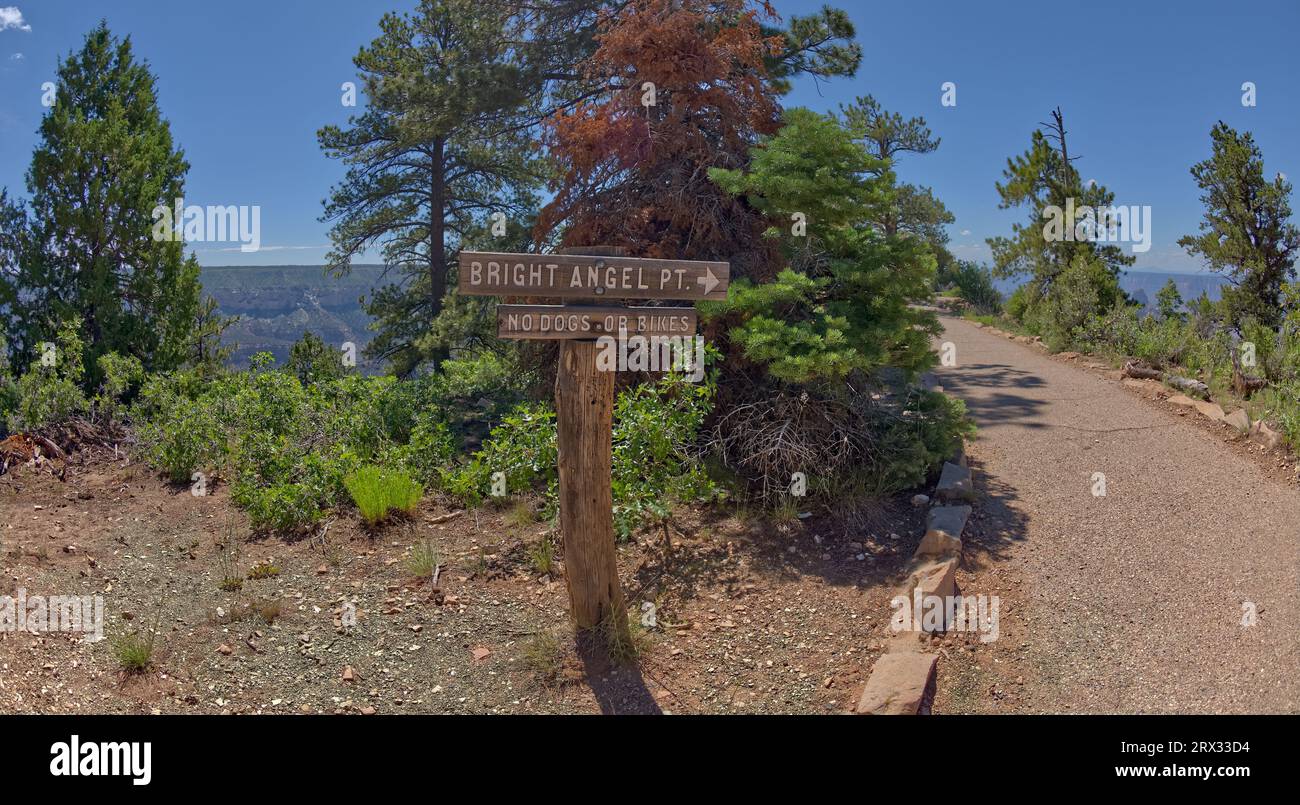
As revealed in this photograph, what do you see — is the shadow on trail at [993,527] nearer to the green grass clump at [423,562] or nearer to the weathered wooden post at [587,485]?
the weathered wooden post at [587,485]

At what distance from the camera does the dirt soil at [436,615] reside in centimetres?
416

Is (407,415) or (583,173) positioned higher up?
(583,173)

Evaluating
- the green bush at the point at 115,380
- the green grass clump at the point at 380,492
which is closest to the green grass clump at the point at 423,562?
the green grass clump at the point at 380,492

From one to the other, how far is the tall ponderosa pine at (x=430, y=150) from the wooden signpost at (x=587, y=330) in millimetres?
7295

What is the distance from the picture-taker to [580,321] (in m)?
4.12

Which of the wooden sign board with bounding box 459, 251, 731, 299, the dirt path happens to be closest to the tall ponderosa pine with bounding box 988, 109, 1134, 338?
the dirt path

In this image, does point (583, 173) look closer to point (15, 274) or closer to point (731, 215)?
point (731, 215)

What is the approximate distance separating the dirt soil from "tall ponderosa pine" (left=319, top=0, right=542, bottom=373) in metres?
6.26

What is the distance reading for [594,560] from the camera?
4.43m

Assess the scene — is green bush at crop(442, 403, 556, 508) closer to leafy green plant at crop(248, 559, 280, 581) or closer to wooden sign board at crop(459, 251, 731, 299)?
leafy green plant at crop(248, 559, 280, 581)

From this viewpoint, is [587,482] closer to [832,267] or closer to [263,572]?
[263,572]

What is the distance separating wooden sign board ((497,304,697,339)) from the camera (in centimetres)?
400
